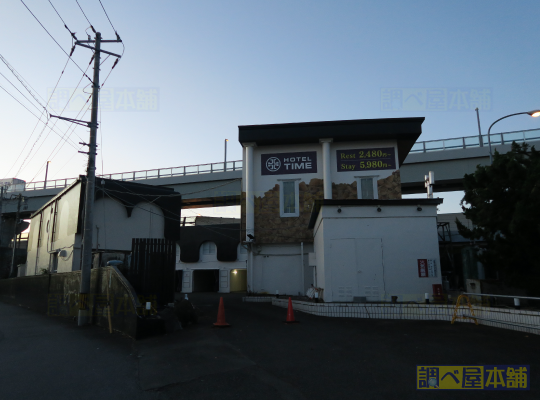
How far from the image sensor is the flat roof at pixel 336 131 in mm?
20938

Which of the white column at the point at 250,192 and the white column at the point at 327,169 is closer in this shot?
the white column at the point at 327,169

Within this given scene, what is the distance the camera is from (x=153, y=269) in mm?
12844

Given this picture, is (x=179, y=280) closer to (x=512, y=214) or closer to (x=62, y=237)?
(x=62, y=237)

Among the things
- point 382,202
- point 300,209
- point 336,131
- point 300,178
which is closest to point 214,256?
point 300,209

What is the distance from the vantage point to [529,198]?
34.8 ft

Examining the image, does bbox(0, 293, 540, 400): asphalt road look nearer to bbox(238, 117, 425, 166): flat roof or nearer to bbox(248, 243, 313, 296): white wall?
bbox(248, 243, 313, 296): white wall

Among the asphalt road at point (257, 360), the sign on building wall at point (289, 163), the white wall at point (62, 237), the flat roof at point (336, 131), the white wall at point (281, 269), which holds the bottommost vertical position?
the asphalt road at point (257, 360)

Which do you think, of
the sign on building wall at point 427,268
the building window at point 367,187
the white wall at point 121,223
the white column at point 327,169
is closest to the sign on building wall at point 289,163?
the white column at point 327,169

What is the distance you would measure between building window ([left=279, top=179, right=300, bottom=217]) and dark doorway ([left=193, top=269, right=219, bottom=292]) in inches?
687

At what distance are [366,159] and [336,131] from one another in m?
2.34

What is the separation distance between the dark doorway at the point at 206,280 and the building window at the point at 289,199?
17446mm

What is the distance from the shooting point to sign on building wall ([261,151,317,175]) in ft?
72.1

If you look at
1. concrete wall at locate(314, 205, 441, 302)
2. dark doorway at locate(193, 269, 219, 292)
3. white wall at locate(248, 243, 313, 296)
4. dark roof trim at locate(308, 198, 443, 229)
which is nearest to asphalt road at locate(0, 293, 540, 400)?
concrete wall at locate(314, 205, 441, 302)

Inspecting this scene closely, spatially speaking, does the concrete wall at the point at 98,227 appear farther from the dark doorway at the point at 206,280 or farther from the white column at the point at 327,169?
the dark doorway at the point at 206,280
